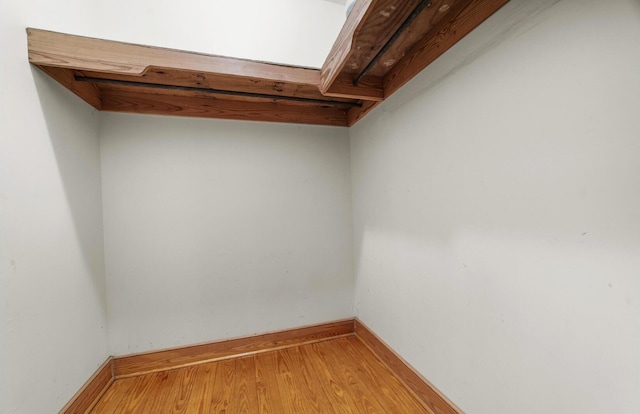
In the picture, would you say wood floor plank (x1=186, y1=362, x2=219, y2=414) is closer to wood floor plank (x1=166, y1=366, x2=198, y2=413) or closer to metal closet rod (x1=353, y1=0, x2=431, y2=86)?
wood floor plank (x1=166, y1=366, x2=198, y2=413)

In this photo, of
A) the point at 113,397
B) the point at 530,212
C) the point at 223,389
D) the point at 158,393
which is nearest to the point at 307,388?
the point at 223,389

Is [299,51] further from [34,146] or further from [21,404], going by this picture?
[21,404]

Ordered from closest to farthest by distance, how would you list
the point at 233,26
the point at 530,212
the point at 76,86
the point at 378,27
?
the point at 530,212
the point at 378,27
the point at 76,86
the point at 233,26

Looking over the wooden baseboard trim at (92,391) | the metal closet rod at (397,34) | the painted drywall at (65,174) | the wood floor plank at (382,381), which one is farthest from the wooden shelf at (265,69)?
the wood floor plank at (382,381)

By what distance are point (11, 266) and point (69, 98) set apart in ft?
2.75

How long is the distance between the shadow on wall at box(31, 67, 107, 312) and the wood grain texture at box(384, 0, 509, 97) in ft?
5.36

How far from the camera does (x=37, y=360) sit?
3.14 feet

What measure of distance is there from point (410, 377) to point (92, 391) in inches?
65.1

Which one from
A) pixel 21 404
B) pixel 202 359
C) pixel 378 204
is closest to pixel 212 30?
pixel 378 204

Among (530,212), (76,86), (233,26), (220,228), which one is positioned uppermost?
(233,26)

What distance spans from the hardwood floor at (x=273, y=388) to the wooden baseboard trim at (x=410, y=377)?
0.10 ft

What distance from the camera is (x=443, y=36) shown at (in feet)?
3.24

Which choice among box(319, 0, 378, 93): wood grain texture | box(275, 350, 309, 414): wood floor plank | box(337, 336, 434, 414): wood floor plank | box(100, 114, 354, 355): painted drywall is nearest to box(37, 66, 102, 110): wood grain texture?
box(100, 114, 354, 355): painted drywall

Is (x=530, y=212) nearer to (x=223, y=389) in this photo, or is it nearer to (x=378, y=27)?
(x=378, y=27)
